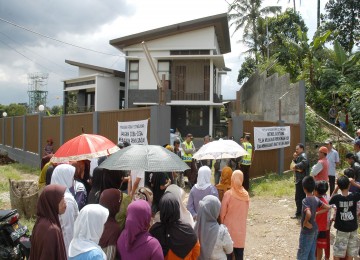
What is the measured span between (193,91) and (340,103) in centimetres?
950

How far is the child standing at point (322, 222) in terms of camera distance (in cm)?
579

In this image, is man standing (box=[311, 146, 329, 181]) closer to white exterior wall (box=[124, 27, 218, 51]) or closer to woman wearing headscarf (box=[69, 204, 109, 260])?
woman wearing headscarf (box=[69, 204, 109, 260])

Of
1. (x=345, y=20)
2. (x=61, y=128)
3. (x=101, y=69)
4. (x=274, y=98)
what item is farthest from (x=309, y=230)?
(x=345, y=20)

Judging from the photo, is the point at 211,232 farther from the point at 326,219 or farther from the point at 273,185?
the point at 273,185

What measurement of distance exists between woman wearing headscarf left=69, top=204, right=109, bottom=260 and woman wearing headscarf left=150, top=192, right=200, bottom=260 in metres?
0.69

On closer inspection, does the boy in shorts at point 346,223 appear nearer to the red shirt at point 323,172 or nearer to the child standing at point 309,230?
the child standing at point 309,230

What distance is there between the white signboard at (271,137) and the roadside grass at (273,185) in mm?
1094

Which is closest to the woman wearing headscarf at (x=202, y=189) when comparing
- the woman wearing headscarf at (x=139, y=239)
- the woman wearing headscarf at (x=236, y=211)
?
the woman wearing headscarf at (x=236, y=211)

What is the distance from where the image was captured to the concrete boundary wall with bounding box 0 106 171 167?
10359 millimetres

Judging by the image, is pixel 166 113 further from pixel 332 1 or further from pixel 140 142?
pixel 332 1

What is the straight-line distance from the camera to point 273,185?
12.3 meters

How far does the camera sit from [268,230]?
8273 millimetres

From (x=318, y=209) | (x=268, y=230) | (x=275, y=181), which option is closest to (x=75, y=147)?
(x=318, y=209)

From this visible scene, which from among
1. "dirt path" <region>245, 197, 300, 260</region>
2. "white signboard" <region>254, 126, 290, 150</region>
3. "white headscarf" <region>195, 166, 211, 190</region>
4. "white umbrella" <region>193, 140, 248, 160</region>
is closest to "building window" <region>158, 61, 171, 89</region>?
"white signboard" <region>254, 126, 290, 150</region>
